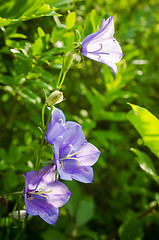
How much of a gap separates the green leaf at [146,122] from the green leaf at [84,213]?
914 millimetres

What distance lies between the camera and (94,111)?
1683 mm

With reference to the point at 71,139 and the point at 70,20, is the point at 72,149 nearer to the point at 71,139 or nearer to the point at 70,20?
the point at 71,139

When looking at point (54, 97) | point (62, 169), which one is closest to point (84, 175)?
point (62, 169)

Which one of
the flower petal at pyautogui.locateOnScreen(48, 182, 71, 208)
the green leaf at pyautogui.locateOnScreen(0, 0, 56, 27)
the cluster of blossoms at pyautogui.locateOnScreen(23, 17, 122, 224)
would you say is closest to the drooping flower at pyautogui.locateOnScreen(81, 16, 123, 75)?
the cluster of blossoms at pyautogui.locateOnScreen(23, 17, 122, 224)

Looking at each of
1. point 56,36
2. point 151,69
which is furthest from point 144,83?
Answer: point 56,36

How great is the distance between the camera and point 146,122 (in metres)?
1.00

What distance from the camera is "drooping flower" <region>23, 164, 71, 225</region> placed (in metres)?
0.78

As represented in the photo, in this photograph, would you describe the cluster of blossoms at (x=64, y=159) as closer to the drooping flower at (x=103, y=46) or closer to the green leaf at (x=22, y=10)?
the drooping flower at (x=103, y=46)

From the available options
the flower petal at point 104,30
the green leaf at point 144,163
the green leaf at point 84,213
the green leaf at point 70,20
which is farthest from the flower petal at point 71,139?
the green leaf at point 84,213

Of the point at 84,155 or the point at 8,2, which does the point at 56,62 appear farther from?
the point at 84,155

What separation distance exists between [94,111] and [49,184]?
905 millimetres

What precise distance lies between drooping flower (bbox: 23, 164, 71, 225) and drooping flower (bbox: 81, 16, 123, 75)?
0.34 meters

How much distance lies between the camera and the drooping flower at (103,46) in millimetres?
814

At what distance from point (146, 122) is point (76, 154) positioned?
0.30 metres
